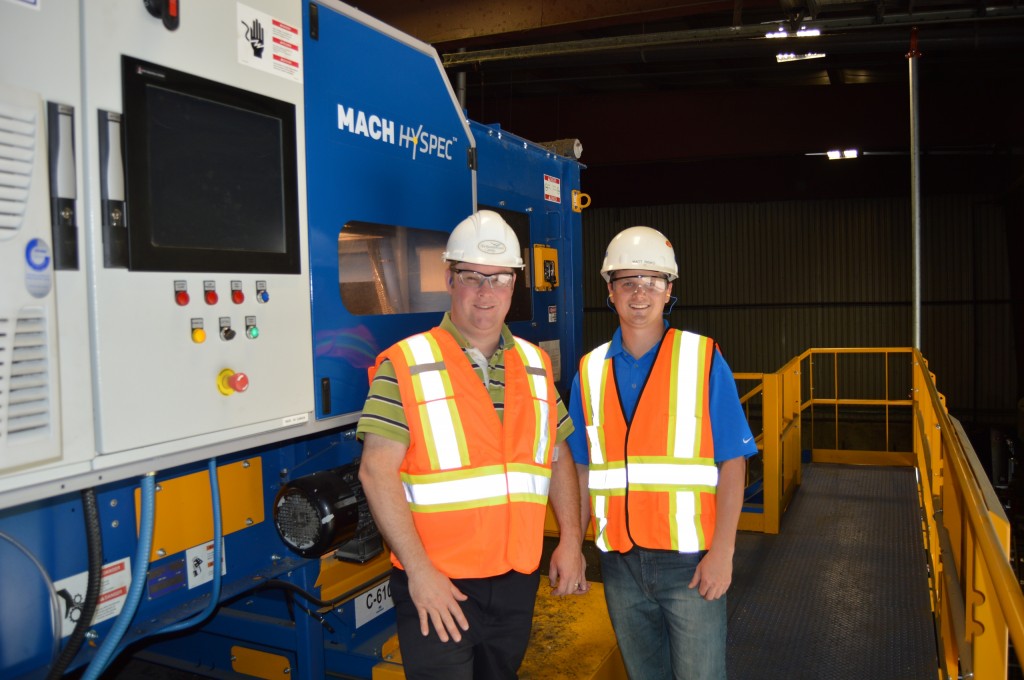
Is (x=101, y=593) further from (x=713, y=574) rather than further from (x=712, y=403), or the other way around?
(x=712, y=403)

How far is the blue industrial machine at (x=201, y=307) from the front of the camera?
74.0 inches

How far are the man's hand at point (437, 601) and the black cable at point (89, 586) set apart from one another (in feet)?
2.75

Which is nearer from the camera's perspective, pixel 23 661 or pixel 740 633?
pixel 23 661

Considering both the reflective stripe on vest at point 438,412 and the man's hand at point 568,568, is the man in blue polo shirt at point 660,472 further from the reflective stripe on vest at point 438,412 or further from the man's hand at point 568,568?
the reflective stripe on vest at point 438,412

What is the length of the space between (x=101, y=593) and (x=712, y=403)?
6.44ft

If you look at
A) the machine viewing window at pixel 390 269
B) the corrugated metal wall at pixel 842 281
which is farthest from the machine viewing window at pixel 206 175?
the corrugated metal wall at pixel 842 281

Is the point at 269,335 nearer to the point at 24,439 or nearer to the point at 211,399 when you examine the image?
the point at 211,399

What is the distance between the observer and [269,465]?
9.82 feet

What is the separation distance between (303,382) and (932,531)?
3.57 meters

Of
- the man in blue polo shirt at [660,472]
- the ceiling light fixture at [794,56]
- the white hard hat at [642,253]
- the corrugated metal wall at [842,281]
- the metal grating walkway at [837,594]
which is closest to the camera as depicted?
the man in blue polo shirt at [660,472]

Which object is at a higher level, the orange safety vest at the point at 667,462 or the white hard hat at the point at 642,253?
the white hard hat at the point at 642,253

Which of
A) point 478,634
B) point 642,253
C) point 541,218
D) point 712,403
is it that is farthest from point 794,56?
point 478,634

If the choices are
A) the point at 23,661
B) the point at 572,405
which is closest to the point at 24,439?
the point at 23,661

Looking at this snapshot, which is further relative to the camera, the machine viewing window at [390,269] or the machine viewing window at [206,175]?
the machine viewing window at [390,269]
